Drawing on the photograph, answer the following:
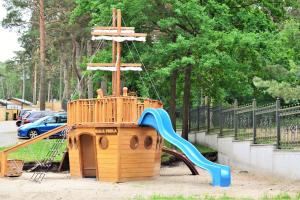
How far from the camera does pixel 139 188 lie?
707 inches

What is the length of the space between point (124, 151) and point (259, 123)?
572 centimetres

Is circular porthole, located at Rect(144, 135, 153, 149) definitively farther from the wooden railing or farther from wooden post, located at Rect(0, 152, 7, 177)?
wooden post, located at Rect(0, 152, 7, 177)

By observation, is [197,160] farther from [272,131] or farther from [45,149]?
[45,149]

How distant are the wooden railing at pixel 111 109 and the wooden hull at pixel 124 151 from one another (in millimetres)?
277

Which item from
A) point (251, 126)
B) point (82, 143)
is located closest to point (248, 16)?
point (251, 126)

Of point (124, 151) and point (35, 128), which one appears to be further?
point (35, 128)

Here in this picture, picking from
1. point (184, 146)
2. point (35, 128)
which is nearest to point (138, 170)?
point (184, 146)

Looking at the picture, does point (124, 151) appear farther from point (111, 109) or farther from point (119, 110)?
point (111, 109)

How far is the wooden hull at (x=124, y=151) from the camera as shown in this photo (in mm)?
20031

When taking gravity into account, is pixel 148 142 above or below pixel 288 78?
below

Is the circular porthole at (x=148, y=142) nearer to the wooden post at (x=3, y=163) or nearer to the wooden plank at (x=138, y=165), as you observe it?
the wooden plank at (x=138, y=165)

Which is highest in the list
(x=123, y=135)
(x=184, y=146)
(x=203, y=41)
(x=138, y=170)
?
(x=203, y=41)

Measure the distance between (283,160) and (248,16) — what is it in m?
11.8

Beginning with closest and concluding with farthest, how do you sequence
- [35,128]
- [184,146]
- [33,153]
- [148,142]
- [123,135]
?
[184,146] → [123,135] → [148,142] → [33,153] → [35,128]
